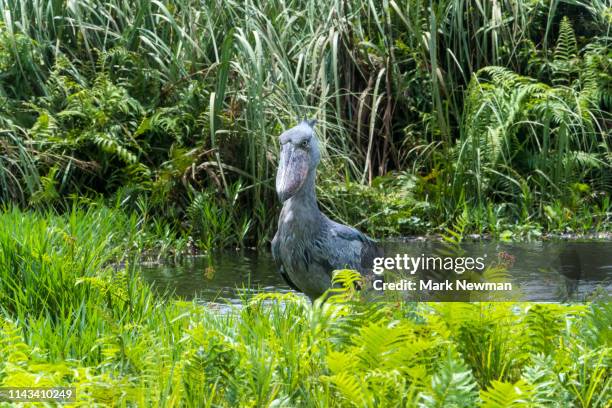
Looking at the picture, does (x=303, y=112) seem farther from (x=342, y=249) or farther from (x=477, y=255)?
(x=342, y=249)

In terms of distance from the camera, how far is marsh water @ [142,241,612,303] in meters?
6.77

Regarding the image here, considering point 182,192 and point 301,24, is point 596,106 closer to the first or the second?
point 301,24

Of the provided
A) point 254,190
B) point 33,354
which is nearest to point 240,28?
point 254,190

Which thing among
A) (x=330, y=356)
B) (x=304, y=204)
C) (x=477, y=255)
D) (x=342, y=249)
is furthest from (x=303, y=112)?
(x=330, y=356)

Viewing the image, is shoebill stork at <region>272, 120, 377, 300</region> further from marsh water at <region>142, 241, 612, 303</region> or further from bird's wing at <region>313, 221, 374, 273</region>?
marsh water at <region>142, 241, 612, 303</region>

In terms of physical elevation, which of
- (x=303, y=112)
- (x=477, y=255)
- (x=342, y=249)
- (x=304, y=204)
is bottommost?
(x=342, y=249)

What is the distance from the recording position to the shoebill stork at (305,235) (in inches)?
221

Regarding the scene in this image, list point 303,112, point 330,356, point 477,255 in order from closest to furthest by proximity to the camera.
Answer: point 330,356 < point 477,255 < point 303,112

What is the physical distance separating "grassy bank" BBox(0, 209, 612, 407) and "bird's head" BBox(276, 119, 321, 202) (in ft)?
3.14

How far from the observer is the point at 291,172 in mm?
5629

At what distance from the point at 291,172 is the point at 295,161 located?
0.24 ft

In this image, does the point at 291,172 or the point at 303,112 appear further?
the point at 303,112

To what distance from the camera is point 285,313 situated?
191 inches

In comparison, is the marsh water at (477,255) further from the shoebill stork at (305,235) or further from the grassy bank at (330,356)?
the grassy bank at (330,356)
